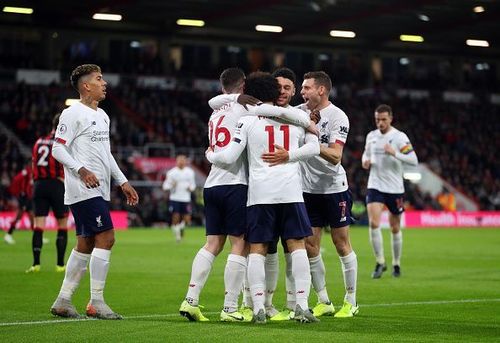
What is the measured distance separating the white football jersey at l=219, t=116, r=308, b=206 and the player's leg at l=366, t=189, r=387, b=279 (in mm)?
6795

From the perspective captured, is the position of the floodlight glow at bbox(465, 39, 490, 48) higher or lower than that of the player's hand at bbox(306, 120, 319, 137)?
higher

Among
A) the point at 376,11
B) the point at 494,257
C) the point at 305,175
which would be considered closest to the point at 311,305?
the point at 305,175

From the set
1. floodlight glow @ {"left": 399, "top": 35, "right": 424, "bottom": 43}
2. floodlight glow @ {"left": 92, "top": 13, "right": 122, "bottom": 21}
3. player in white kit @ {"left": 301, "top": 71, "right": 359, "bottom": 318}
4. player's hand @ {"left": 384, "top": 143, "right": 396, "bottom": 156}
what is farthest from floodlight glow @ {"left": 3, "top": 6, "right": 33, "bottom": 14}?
player in white kit @ {"left": 301, "top": 71, "right": 359, "bottom": 318}

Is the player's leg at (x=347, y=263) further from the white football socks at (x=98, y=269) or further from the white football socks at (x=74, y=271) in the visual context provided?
the white football socks at (x=74, y=271)

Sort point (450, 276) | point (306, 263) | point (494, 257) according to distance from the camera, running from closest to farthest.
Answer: point (306, 263)
point (450, 276)
point (494, 257)

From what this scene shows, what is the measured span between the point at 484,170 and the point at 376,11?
461 inches

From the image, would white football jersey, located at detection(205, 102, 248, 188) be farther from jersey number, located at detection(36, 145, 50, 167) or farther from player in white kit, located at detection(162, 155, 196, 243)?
player in white kit, located at detection(162, 155, 196, 243)

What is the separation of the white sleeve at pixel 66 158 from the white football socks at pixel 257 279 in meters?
2.07

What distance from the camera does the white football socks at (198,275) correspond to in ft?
32.4

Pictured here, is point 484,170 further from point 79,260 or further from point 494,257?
point 79,260

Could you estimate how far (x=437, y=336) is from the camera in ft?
29.2

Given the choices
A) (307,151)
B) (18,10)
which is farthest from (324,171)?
(18,10)

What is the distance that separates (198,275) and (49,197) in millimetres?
7098

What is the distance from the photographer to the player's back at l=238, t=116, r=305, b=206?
9680 millimetres
